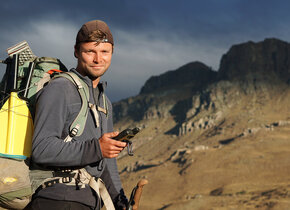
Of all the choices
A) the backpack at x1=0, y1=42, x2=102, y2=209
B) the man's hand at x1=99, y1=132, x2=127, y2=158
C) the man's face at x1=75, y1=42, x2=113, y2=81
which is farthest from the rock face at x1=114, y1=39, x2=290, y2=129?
the man's hand at x1=99, y1=132, x2=127, y2=158

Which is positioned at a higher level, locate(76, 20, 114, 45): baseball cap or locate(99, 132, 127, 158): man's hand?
locate(76, 20, 114, 45): baseball cap

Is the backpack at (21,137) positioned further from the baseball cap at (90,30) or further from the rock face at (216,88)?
the rock face at (216,88)

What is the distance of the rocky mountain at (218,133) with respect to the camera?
34888 mm

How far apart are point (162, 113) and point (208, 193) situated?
51.2 metres

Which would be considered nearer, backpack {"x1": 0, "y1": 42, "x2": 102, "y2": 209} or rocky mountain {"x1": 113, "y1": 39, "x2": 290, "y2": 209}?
backpack {"x1": 0, "y1": 42, "x2": 102, "y2": 209}

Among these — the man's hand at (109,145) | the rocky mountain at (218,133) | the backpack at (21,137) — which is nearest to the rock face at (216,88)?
the rocky mountain at (218,133)

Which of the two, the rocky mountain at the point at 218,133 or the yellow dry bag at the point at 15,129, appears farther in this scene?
the rocky mountain at the point at 218,133

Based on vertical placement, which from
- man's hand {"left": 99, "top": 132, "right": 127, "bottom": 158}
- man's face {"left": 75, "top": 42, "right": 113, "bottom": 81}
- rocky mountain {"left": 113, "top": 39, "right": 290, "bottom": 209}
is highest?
man's face {"left": 75, "top": 42, "right": 113, "bottom": 81}

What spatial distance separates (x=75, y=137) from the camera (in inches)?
85.2

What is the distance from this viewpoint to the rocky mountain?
34.9m

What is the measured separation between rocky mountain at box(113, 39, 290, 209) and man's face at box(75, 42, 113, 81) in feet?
74.2

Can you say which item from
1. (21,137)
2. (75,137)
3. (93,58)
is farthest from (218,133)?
(21,137)

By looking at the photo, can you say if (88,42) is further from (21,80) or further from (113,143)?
(113,143)

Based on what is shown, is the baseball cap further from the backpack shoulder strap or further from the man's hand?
the man's hand
